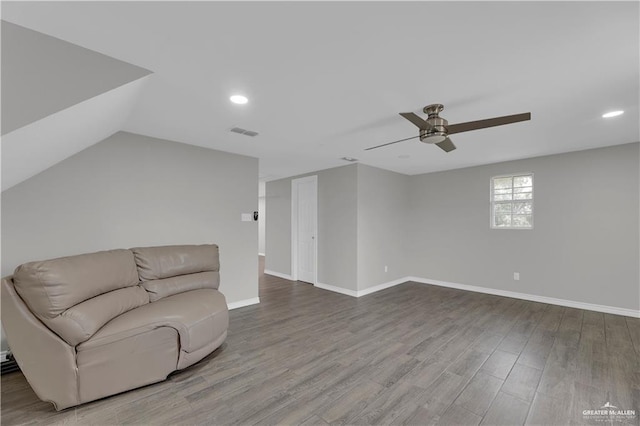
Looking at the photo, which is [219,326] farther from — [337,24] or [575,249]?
[575,249]

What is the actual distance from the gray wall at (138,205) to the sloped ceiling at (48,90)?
1.83 ft

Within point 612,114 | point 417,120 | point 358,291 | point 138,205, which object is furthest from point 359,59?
point 358,291

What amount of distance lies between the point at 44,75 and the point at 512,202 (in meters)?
6.16

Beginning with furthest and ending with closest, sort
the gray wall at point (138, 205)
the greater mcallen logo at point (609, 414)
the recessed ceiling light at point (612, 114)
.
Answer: the recessed ceiling light at point (612, 114) < the gray wall at point (138, 205) < the greater mcallen logo at point (609, 414)

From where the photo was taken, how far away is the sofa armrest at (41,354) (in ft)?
5.99

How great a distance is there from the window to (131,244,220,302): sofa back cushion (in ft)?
16.4

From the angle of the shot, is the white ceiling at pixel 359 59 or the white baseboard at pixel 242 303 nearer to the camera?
the white ceiling at pixel 359 59

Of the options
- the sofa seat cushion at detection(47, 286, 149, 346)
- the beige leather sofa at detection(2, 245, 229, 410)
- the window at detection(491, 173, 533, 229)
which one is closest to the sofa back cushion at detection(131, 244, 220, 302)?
the beige leather sofa at detection(2, 245, 229, 410)

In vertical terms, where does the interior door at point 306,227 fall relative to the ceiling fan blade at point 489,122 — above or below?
below

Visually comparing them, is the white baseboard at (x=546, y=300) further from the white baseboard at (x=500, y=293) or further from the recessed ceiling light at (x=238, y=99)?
the recessed ceiling light at (x=238, y=99)

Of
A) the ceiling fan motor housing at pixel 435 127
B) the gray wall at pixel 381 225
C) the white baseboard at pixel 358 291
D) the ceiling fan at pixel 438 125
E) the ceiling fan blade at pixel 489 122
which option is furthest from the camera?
the gray wall at pixel 381 225

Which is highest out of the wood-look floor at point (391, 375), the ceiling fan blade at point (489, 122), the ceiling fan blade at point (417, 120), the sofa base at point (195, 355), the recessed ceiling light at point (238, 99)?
the recessed ceiling light at point (238, 99)

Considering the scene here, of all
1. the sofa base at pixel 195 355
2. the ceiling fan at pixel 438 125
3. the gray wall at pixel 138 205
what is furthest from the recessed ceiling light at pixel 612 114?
the sofa base at pixel 195 355

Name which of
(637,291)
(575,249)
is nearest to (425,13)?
(575,249)
